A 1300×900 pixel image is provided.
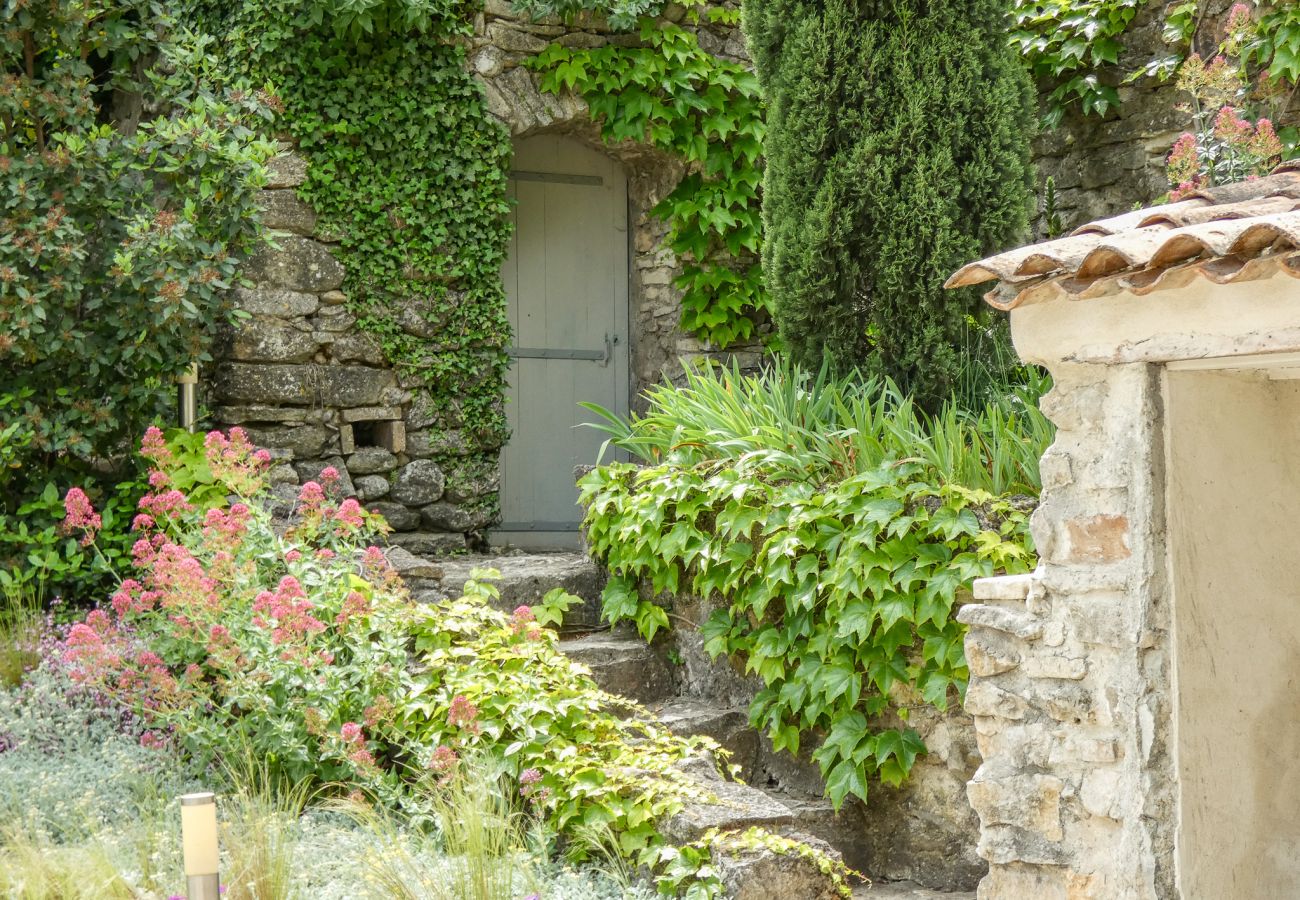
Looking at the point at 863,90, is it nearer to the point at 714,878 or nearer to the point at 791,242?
the point at 791,242

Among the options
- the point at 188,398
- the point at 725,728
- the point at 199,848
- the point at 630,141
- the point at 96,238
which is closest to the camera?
the point at 199,848

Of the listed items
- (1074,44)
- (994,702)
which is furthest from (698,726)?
(1074,44)

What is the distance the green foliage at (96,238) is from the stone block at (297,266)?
0.52m

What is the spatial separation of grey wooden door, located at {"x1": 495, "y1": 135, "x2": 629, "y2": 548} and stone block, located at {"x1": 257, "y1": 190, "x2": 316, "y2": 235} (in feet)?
4.31

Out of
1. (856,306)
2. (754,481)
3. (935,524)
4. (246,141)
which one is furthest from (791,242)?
(246,141)

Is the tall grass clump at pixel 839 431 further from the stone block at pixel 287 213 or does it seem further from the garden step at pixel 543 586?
the stone block at pixel 287 213

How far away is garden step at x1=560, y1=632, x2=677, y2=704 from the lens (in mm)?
5102

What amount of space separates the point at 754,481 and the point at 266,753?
1926 mm

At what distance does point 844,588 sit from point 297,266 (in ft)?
11.3

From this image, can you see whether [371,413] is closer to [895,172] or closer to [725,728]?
[725,728]

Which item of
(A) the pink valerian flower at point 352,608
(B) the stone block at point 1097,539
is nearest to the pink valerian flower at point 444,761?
(A) the pink valerian flower at point 352,608

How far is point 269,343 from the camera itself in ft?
20.6

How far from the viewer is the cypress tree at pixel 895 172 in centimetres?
513

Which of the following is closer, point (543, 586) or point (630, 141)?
point (543, 586)
